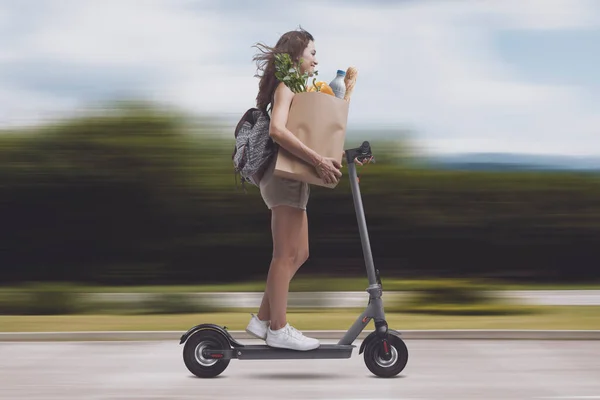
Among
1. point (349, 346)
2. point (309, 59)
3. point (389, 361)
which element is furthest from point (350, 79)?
point (389, 361)

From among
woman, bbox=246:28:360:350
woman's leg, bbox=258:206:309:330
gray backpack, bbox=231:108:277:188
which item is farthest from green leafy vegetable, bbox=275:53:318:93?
woman's leg, bbox=258:206:309:330

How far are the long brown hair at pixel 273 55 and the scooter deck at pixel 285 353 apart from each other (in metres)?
1.49

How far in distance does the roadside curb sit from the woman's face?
308 cm

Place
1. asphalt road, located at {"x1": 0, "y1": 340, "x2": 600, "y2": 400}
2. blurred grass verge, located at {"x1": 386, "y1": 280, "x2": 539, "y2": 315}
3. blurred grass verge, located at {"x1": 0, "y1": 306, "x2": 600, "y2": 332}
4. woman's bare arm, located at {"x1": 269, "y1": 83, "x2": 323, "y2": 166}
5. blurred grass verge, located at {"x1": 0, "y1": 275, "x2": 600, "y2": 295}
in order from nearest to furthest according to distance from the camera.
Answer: woman's bare arm, located at {"x1": 269, "y1": 83, "x2": 323, "y2": 166} → asphalt road, located at {"x1": 0, "y1": 340, "x2": 600, "y2": 400} → blurred grass verge, located at {"x1": 0, "y1": 306, "x2": 600, "y2": 332} → blurred grass verge, located at {"x1": 386, "y1": 280, "x2": 539, "y2": 315} → blurred grass verge, located at {"x1": 0, "y1": 275, "x2": 600, "y2": 295}

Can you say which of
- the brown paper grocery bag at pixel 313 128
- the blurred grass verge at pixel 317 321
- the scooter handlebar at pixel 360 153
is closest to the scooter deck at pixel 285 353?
the brown paper grocery bag at pixel 313 128

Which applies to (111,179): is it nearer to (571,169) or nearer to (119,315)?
(119,315)

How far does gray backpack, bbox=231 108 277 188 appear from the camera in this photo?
6004 millimetres

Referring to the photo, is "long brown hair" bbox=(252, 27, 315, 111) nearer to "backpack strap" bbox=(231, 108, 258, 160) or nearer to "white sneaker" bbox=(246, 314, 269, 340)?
"backpack strap" bbox=(231, 108, 258, 160)

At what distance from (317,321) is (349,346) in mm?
4888

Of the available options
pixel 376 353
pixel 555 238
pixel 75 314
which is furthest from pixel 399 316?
pixel 555 238

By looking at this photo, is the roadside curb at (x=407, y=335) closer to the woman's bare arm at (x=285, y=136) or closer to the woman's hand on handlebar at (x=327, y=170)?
the woman's hand on handlebar at (x=327, y=170)

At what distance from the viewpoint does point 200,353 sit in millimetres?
6344

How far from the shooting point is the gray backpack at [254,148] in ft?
19.7

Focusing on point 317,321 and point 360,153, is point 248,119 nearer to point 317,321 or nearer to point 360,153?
point 360,153
